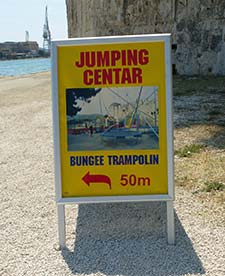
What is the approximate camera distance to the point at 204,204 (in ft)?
14.5

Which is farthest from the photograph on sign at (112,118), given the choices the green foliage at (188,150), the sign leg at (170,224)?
the green foliage at (188,150)

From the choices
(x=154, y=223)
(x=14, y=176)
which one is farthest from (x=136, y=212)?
(x=14, y=176)

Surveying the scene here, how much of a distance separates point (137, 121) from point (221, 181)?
198 cm

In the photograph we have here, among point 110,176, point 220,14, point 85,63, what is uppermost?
point 220,14

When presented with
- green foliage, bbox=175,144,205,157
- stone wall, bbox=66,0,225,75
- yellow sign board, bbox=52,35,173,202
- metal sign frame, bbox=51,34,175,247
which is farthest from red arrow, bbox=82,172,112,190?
stone wall, bbox=66,0,225,75

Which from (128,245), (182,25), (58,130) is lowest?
(128,245)

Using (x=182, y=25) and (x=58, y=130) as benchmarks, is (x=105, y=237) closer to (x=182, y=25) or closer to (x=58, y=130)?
(x=58, y=130)

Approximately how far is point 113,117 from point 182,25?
1688 cm

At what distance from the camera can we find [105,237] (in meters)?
3.76

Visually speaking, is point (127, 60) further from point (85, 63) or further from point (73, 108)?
point (73, 108)

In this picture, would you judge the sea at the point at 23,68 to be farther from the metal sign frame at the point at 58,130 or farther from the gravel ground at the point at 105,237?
the metal sign frame at the point at 58,130

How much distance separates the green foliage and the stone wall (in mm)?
11880

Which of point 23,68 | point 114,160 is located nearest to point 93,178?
point 114,160

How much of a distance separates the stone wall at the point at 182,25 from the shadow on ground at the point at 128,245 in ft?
48.5
